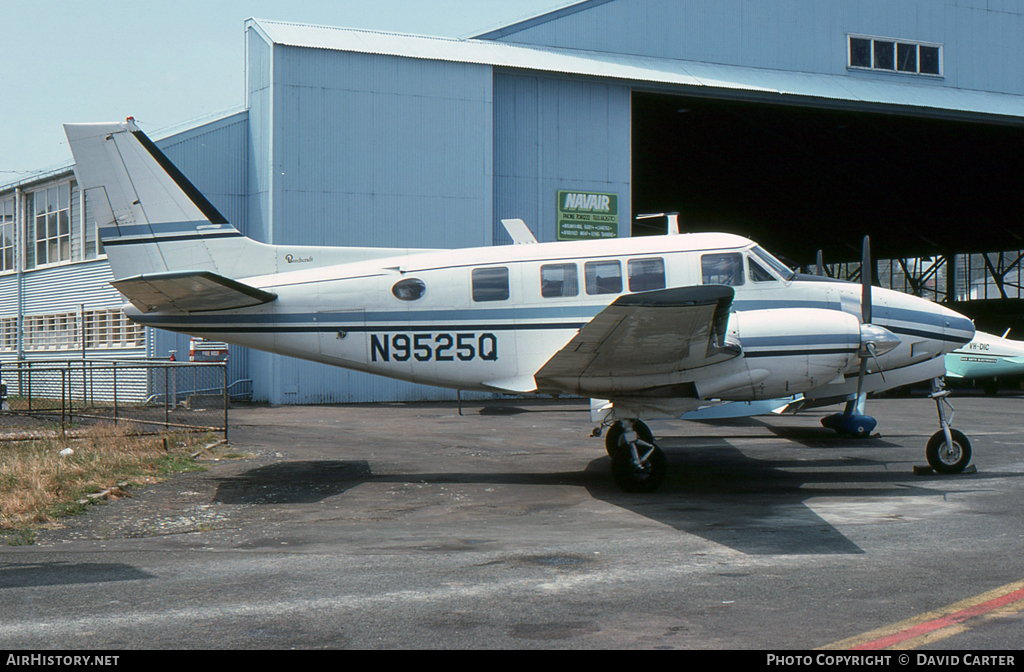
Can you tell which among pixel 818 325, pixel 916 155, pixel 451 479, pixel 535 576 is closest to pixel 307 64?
pixel 451 479

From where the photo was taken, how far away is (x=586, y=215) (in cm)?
2888

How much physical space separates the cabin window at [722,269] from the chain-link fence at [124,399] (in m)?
8.26

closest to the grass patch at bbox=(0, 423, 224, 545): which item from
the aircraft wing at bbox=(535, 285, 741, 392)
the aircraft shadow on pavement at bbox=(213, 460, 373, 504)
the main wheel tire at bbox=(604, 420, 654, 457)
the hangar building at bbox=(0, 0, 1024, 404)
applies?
the aircraft shadow on pavement at bbox=(213, 460, 373, 504)

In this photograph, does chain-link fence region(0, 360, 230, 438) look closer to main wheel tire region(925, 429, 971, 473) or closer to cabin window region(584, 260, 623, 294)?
cabin window region(584, 260, 623, 294)

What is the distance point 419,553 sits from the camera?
316 inches

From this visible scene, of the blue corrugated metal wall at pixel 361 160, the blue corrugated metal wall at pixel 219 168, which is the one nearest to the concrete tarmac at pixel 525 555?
the blue corrugated metal wall at pixel 361 160

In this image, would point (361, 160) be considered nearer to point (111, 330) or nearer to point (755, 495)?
point (111, 330)

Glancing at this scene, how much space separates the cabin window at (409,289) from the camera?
40.2ft

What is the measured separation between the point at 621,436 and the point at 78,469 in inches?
313

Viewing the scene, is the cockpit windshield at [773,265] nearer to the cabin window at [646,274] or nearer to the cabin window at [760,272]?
the cabin window at [760,272]

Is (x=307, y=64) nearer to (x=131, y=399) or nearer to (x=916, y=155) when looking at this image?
(x=131, y=399)

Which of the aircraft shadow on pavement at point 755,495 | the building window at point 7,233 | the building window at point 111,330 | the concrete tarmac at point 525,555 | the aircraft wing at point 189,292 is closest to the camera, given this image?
the concrete tarmac at point 525,555

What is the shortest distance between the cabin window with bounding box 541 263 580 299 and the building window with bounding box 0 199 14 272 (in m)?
32.1

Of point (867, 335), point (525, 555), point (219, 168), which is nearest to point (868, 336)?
point (867, 335)
